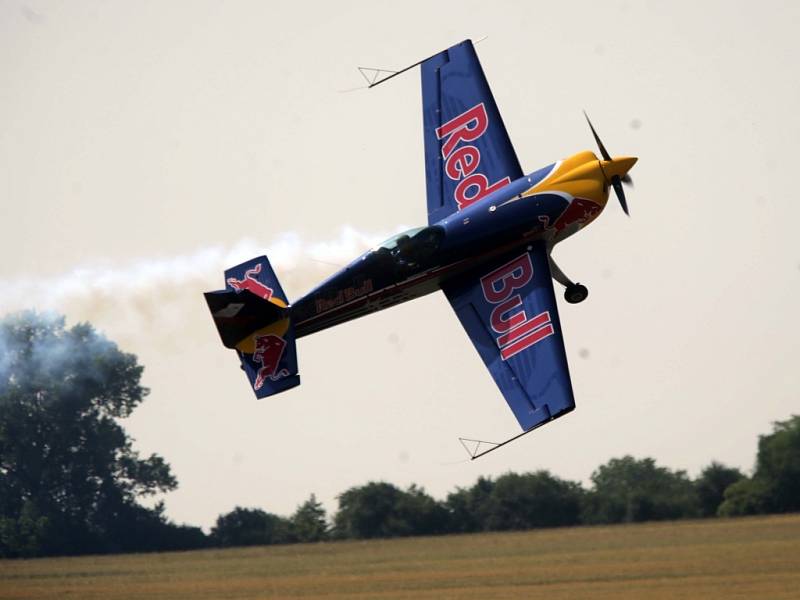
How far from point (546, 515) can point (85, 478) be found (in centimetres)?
2532

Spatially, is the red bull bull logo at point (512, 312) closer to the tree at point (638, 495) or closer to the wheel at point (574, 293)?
the wheel at point (574, 293)

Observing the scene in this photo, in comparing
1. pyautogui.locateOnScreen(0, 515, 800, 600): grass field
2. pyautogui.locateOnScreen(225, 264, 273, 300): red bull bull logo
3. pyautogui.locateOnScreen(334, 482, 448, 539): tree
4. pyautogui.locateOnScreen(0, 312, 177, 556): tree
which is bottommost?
pyautogui.locateOnScreen(0, 515, 800, 600): grass field

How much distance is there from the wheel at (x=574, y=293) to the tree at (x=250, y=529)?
29933 mm

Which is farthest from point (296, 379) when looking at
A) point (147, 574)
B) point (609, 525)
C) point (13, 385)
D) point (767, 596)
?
point (13, 385)

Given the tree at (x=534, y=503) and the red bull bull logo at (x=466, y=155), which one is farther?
the tree at (x=534, y=503)

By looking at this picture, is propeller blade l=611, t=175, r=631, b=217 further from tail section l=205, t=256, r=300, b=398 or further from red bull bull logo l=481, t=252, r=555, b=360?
tail section l=205, t=256, r=300, b=398

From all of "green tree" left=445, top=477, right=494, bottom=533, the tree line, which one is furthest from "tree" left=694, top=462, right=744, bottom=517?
"green tree" left=445, top=477, right=494, bottom=533

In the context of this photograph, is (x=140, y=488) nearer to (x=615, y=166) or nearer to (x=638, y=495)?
(x=638, y=495)

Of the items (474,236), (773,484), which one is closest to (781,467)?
(773,484)

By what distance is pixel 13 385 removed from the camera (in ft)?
216

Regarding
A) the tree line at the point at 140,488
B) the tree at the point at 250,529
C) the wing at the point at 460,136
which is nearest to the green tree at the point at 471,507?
the tree line at the point at 140,488

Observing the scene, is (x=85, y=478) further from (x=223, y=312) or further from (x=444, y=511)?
(x=223, y=312)

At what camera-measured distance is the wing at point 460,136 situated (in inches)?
1224

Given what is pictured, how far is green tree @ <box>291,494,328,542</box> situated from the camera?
56.8m
